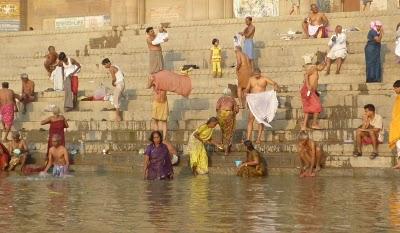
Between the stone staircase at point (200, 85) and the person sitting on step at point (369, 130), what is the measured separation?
0.88ft

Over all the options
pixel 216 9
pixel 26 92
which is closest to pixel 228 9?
pixel 216 9

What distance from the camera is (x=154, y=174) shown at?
1565 centimetres

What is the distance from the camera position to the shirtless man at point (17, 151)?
60.1 ft

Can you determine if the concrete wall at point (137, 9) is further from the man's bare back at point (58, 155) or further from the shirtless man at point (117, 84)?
the man's bare back at point (58, 155)

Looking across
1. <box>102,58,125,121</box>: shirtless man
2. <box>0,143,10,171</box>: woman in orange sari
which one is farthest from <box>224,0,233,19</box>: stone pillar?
<box>0,143,10,171</box>: woman in orange sari

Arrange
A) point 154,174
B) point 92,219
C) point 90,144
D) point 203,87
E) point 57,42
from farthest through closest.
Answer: point 57,42 < point 203,87 < point 90,144 < point 154,174 < point 92,219

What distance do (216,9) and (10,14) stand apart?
779 centimetres

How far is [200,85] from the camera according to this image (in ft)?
70.0

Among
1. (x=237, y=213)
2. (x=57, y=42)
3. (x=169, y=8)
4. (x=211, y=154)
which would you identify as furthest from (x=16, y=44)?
(x=237, y=213)

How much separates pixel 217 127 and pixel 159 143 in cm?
260

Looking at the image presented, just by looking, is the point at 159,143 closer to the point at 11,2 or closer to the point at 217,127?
the point at 217,127

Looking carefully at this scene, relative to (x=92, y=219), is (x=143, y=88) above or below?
above

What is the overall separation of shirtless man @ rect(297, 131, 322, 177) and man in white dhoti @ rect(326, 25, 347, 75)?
4.64 meters

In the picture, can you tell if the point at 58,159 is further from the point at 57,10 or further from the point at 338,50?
the point at 57,10
